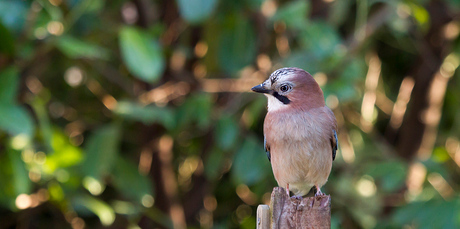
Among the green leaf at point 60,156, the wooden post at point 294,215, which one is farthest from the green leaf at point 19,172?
the wooden post at point 294,215

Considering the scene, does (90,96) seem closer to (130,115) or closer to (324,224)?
(130,115)

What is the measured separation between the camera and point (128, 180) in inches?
199

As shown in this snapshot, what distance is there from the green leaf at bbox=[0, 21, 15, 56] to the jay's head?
6.74 ft

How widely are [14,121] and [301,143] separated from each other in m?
2.01

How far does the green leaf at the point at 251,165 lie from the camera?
4.80 meters

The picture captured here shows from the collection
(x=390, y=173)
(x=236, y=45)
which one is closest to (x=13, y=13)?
(x=236, y=45)

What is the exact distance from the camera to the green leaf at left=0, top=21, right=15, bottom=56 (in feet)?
14.1

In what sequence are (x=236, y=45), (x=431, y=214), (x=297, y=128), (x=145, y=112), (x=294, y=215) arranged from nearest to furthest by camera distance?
1. (x=294, y=215)
2. (x=297, y=128)
3. (x=145, y=112)
4. (x=431, y=214)
5. (x=236, y=45)

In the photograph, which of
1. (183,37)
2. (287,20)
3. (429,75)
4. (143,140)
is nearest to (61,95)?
(143,140)

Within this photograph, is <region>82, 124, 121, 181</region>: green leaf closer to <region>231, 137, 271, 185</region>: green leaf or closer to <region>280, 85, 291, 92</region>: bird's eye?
<region>231, 137, 271, 185</region>: green leaf

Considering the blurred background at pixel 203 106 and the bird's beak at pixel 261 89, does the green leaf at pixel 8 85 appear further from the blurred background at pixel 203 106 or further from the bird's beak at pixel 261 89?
the bird's beak at pixel 261 89

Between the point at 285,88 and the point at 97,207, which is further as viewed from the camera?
the point at 97,207

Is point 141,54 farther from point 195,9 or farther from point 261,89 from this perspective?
point 261,89

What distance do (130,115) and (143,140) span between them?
126 cm
